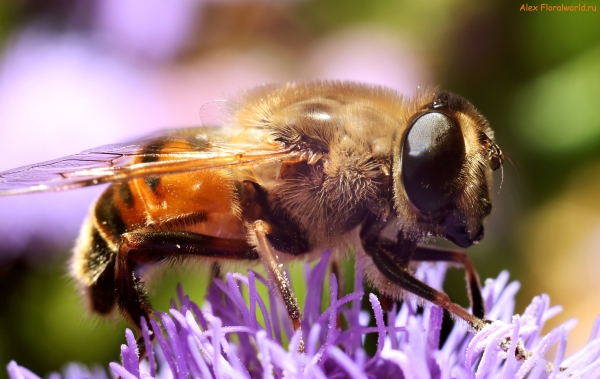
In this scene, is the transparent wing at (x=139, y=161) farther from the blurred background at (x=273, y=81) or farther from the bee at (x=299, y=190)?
the blurred background at (x=273, y=81)

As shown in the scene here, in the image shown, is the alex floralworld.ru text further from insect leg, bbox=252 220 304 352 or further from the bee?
insect leg, bbox=252 220 304 352

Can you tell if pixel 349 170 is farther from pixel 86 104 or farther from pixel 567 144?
pixel 86 104

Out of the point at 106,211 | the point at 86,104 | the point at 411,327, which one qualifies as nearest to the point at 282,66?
the point at 86,104

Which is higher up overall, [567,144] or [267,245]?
[267,245]

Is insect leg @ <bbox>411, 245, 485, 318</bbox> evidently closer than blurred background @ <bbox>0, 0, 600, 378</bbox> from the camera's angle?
Yes

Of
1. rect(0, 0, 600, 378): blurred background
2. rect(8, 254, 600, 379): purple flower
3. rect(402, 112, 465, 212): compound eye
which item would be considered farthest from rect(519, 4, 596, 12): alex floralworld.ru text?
rect(402, 112, 465, 212): compound eye

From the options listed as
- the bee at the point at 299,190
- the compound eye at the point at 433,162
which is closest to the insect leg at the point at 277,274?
the bee at the point at 299,190

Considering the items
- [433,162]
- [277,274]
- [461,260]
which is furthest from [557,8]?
[277,274]
